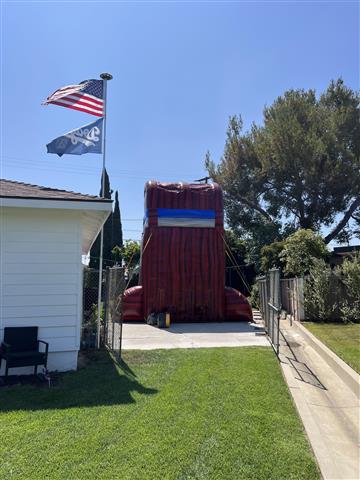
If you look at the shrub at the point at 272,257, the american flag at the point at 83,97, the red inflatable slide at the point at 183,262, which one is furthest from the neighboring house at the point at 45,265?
the shrub at the point at 272,257

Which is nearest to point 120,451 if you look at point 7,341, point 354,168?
point 7,341

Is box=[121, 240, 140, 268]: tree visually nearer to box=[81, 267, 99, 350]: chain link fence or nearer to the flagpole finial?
box=[81, 267, 99, 350]: chain link fence

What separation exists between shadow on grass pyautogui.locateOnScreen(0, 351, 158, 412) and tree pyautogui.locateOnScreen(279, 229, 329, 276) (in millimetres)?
12614

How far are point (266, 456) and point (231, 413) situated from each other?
109 centimetres

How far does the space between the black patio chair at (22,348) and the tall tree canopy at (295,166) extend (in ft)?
73.2

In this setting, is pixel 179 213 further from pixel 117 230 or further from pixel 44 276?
pixel 117 230

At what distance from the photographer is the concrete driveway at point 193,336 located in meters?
9.61

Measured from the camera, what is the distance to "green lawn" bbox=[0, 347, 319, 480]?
11.3 ft

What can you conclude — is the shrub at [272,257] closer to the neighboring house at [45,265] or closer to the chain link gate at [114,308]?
the chain link gate at [114,308]


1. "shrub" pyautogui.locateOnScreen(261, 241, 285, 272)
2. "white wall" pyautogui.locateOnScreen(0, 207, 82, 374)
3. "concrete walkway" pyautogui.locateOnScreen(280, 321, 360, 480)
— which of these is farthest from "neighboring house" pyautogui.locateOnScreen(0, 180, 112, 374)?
"shrub" pyautogui.locateOnScreen(261, 241, 285, 272)

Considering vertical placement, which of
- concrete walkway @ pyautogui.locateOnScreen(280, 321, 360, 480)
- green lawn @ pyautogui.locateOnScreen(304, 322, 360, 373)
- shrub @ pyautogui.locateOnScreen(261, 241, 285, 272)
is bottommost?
concrete walkway @ pyautogui.locateOnScreen(280, 321, 360, 480)

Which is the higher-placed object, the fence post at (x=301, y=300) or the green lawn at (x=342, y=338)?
the fence post at (x=301, y=300)

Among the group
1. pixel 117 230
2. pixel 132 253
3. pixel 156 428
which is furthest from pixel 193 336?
pixel 117 230

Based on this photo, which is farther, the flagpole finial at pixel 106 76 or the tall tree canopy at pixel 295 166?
the tall tree canopy at pixel 295 166
